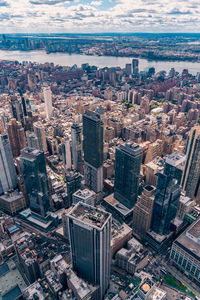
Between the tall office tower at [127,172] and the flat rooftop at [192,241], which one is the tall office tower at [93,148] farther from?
the flat rooftop at [192,241]

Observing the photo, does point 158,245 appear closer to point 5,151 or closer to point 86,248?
point 86,248

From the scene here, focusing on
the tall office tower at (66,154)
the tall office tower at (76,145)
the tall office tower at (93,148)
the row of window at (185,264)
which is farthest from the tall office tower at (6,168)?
the row of window at (185,264)

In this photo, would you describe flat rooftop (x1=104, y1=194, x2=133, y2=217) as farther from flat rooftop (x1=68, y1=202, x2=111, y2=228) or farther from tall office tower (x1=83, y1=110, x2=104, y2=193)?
flat rooftop (x1=68, y1=202, x2=111, y2=228)

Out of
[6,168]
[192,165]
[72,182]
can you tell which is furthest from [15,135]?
[192,165]

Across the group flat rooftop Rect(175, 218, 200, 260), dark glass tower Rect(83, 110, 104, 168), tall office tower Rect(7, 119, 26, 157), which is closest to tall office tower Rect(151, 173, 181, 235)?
flat rooftop Rect(175, 218, 200, 260)

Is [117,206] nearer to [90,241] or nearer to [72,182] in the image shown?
[72,182]
